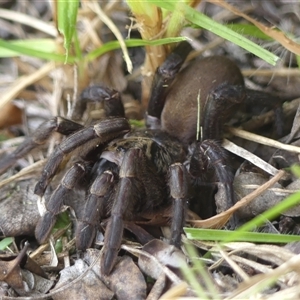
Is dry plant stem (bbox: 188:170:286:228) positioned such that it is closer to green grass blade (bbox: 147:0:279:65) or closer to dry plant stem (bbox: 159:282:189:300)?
green grass blade (bbox: 147:0:279:65)

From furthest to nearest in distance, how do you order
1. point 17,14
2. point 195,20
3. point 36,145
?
point 17,14 < point 36,145 < point 195,20

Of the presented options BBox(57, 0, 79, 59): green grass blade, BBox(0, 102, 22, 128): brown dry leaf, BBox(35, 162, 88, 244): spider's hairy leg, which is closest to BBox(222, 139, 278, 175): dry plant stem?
BBox(35, 162, 88, 244): spider's hairy leg

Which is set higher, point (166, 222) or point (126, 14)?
point (126, 14)

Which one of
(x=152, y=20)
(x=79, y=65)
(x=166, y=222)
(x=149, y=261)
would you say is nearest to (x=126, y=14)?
(x=79, y=65)

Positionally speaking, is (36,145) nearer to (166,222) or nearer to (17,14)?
(166,222)

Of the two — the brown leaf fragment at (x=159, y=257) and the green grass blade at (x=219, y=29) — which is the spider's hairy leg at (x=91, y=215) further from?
the green grass blade at (x=219, y=29)

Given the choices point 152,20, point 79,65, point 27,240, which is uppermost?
point 152,20

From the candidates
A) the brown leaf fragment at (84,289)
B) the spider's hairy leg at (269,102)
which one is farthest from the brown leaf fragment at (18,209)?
the spider's hairy leg at (269,102)
